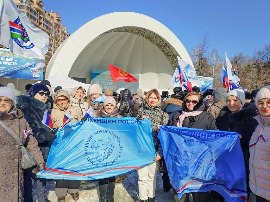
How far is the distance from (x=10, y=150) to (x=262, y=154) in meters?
2.41

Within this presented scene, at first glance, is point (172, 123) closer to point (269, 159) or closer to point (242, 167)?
point (242, 167)

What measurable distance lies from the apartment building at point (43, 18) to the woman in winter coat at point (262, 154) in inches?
3074

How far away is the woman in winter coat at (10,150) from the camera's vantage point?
2.74m

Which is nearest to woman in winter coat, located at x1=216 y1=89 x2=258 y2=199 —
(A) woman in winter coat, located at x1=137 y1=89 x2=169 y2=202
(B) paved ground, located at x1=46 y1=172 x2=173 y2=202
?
(A) woman in winter coat, located at x1=137 y1=89 x2=169 y2=202

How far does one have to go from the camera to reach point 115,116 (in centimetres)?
414

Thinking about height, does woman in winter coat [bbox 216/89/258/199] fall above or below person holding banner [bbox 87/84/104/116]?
below

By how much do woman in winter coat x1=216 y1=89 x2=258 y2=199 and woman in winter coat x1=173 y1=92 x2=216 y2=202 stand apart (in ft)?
0.85

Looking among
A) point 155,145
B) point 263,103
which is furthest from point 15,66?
point 263,103

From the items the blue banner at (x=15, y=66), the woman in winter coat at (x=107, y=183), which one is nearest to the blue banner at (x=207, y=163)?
the woman in winter coat at (x=107, y=183)

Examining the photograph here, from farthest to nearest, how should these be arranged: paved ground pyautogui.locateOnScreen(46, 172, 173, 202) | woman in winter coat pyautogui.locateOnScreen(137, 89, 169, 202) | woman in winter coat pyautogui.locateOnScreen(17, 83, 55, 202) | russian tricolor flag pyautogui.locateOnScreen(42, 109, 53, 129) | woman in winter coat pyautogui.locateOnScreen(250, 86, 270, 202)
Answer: paved ground pyautogui.locateOnScreen(46, 172, 173, 202) → woman in winter coat pyautogui.locateOnScreen(137, 89, 169, 202) → russian tricolor flag pyautogui.locateOnScreen(42, 109, 53, 129) → woman in winter coat pyautogui.locateOnScreen(17, 83, 55, 202) → woman in winter coat pyautogui.locateOnScreen(250, 86, 270, 202)

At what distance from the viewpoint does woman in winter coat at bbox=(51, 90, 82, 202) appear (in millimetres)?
4223

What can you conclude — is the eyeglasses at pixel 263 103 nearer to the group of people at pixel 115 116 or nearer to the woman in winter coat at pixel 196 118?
the group of people at pixel 115 116

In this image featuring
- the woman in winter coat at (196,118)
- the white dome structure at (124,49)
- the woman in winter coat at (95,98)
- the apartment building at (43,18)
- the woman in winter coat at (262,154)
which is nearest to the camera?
the woman in winter coat at (262,154)

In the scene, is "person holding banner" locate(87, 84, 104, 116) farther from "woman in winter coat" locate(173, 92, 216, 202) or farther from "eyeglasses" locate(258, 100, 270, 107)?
"eyeglasses" locate(258, 100, 270, 107)
